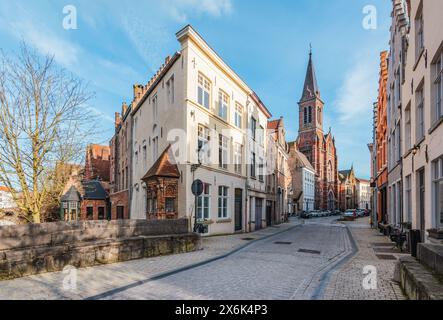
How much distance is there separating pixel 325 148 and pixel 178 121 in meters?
65.5

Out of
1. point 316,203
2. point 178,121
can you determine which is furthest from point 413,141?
point 316,203

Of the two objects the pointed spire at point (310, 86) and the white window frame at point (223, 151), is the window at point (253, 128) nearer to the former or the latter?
the white window frame at point (223, 151)

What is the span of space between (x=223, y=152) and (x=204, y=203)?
3.73 meters

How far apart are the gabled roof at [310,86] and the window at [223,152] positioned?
5869cm

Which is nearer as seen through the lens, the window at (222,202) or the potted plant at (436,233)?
the potted plant at (436,233)

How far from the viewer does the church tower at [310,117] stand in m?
70.6

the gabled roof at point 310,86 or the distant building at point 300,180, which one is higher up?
the gabled roof at point 310,86

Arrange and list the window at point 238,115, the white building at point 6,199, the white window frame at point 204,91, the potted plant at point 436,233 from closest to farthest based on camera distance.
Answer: the potted plant at point 436,233, the white building at point 6,199, the white window frame at point 204,91, the window at point 238,115

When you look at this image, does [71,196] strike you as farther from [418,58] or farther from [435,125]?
[418,58]

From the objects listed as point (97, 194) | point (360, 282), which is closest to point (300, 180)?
point (97, 194)

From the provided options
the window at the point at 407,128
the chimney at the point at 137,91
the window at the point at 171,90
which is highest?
the chimney at the point at 137,91

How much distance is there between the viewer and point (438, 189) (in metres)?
8.57

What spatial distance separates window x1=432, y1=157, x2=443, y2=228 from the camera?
8.21 m

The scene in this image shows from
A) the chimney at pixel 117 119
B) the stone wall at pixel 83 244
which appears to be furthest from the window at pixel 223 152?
the chimney at pixel 117 119
